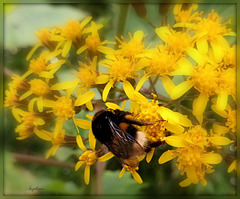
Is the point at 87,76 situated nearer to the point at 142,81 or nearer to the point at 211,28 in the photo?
the point at 142,81

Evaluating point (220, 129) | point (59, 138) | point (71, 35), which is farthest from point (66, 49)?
point (220, 129)

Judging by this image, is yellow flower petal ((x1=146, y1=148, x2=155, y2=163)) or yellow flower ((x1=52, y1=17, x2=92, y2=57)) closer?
yellow flower petal ((x1=146, y1=148, x2=155, y2=163))

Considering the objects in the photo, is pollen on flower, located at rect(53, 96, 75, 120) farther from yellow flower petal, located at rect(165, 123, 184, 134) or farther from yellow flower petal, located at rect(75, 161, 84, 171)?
yellow flower petal, located at rect(165, 123, 184, 134)

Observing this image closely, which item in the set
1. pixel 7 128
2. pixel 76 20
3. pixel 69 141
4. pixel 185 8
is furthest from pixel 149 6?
pixel 7 128

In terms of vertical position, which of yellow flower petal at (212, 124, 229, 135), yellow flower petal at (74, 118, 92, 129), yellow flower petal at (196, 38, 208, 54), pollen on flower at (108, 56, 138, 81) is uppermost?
yellow flower petal at (196, 38, 208, 54)

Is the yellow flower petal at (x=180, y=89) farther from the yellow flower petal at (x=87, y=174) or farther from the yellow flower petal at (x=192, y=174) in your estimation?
the yellow flower petal at (x=87, y=174)

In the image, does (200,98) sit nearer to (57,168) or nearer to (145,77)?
(145,77)

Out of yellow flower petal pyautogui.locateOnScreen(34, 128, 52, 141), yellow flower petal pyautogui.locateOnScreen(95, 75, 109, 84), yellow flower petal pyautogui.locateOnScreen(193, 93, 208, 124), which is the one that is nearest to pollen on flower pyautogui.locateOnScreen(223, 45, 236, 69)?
yellow flower petal pyautogui.locateOnScreen(193, 93, 208, 124)
